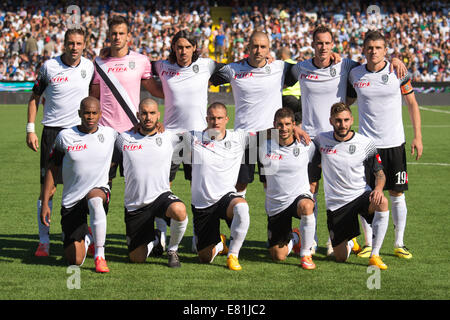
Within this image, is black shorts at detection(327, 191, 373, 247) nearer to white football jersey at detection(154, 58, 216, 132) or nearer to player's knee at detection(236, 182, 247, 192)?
player's knee at detection(236, 182, 247, 192)

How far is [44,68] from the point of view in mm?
7602

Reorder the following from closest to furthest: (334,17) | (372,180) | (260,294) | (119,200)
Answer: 1. (260,294)
2. (372,180)
3. (119,200)
4. (334,17)

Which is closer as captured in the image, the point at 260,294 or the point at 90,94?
the point at 260,294

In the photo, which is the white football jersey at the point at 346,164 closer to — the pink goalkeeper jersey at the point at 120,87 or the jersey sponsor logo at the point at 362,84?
the jersey sponsor logo at the point at 362,84

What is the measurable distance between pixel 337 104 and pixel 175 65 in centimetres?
178

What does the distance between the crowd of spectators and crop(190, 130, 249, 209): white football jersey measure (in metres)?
23.3

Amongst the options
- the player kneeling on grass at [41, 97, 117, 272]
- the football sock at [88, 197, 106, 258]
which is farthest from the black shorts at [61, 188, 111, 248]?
the football sock at [88, 197, 106, 258]

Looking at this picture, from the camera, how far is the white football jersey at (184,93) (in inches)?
299

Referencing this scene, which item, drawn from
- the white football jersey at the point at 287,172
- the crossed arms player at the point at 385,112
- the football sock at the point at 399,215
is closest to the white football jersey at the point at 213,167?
the white football jersey at the point at 287,172

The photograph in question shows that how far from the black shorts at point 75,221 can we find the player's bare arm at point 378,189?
2.49 metres

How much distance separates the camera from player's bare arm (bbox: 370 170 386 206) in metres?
6.90
